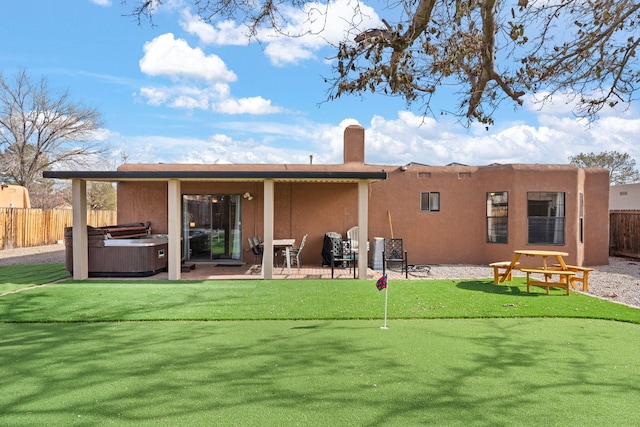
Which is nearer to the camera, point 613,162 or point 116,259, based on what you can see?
point 116,259

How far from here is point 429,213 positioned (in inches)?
534

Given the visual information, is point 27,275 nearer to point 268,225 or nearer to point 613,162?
point 268,225

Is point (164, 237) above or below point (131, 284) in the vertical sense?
above

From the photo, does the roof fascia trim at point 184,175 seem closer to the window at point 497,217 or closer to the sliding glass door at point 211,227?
the sliding glass door at point 211,227

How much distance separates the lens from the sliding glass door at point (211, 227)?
13211 mm

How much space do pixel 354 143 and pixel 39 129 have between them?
24134 mm

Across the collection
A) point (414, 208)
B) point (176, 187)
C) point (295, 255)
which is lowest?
point (295, 255)

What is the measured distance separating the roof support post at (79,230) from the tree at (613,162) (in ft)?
125

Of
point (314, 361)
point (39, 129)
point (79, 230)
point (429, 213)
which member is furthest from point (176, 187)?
point (39, 129)

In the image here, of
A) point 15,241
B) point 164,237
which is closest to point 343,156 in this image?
point 164,237

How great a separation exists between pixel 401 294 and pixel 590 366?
4.19 meters

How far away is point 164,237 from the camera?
1184cm

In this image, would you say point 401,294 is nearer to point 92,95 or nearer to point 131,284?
point 131,284

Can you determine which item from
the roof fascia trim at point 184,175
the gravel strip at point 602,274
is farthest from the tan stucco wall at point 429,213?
the roof fascia trim at point 184,175
